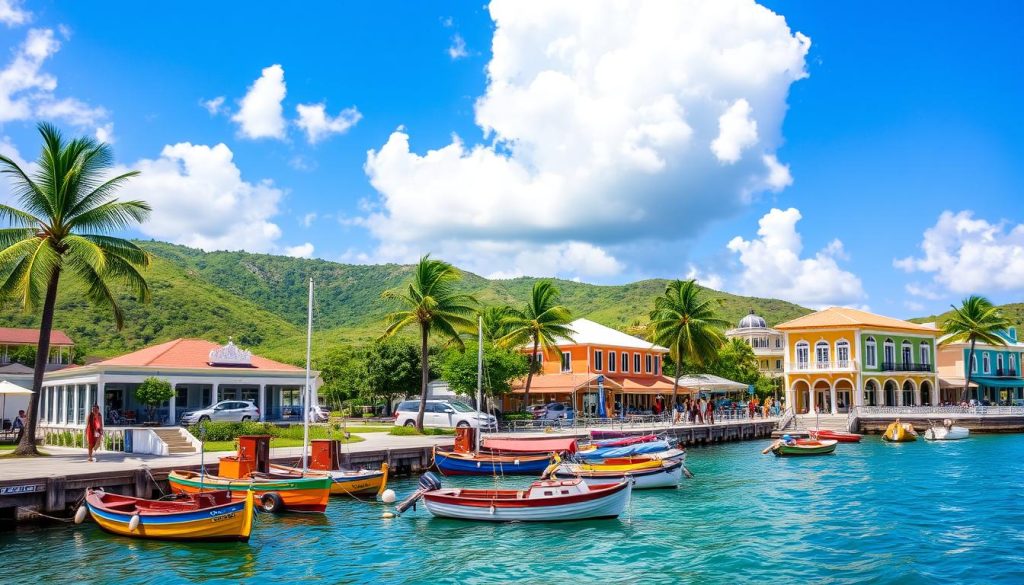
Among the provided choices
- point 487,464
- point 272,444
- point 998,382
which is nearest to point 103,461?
point 272,444

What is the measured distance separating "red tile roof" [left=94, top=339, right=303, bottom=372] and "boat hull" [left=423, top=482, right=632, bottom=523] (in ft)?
70.4

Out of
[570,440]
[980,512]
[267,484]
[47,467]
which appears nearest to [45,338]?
[47,467]

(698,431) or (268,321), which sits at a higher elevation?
(268,321)

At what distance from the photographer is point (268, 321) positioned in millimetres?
102375

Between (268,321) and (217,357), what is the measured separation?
62672mm

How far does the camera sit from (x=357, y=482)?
87.8ft

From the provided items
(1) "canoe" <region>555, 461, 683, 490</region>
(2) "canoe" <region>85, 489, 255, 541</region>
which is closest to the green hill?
(1) "canoe" <region>555, 461, 683, 490</region>

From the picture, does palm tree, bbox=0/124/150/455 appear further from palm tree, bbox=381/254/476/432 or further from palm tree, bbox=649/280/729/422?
palm tree, bbox=649/280/729/422

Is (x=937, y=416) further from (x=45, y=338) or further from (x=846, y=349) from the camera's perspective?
(x=45, y=338)

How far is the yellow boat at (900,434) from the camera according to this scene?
53.4m

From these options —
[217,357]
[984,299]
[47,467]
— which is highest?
[984,299]

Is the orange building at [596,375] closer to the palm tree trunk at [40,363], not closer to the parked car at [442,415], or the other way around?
the parked car at [442,415]

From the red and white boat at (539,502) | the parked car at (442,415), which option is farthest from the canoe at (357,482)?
the parked car at (442,415)

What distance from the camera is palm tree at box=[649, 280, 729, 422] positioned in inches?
2363
